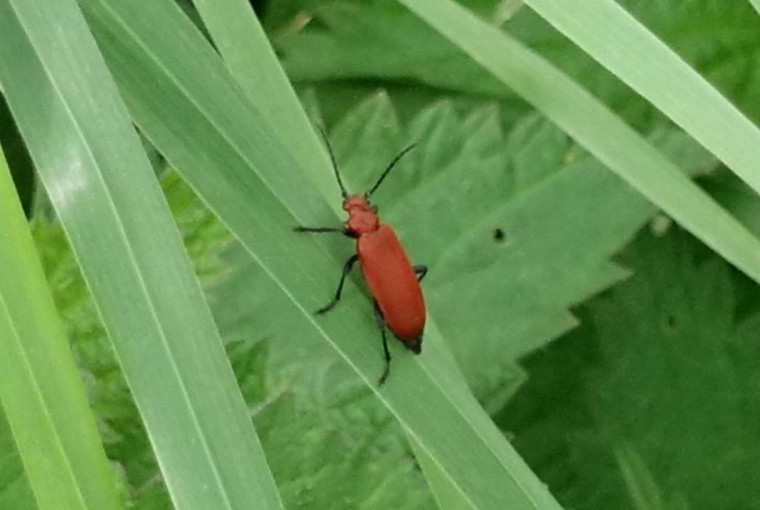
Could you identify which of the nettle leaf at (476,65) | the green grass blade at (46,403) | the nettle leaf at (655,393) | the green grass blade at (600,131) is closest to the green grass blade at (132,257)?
the green grass blade at (46,403)

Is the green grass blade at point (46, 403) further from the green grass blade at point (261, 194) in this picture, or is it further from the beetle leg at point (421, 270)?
the beetle leg at point (421, 270)

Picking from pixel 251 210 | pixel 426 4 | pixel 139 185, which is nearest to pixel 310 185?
pixel 251 210

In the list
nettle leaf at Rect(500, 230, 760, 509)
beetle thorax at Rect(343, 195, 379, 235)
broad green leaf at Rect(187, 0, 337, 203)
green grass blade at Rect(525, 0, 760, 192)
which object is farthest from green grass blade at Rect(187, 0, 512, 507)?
nettle leaf at Rect(500, 230, 760, 509)

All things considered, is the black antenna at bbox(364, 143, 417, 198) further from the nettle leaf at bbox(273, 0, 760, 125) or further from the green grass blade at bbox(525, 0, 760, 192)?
the green grass blade at bbox(525, 0, 760, 192)

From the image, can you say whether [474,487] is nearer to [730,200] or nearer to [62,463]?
[62,463]

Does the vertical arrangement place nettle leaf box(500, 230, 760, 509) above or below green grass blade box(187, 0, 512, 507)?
below

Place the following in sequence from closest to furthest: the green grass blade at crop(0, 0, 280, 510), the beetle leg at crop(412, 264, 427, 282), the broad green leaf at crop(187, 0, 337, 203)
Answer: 1. the green grass blade at crop(0, 0, 280, 510)
2. the broad green leaf at crop(187, 0, 337, 203)
3. the beetle leg at crop(412, 264, 427, 282)
